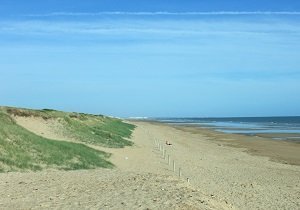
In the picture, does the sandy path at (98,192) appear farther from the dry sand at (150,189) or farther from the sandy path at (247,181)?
the sandy path at (247,181)

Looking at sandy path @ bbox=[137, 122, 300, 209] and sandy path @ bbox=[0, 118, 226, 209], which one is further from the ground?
sandy path @ bbox=[0, 118, 226, 209]

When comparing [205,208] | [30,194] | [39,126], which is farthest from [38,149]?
[39,126]

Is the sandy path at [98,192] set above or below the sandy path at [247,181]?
above

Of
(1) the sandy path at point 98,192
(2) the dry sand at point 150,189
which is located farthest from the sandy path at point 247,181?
(1) the sandy path at point 98,192

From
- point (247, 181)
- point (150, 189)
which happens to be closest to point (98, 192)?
point (150, 189)

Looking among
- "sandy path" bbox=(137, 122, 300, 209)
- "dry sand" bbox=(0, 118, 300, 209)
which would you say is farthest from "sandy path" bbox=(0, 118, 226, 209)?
"sandy path" bbox=(137, 122, 300, 209)

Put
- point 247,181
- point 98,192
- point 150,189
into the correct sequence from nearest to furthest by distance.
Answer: point 98,192 < point 150,189 < point 247,181

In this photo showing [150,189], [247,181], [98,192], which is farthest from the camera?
[247,181]

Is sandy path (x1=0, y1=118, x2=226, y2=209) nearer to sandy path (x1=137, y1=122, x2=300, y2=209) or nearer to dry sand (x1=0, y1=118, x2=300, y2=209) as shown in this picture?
dry sand (x1=0, y1=118, x2=300, y2=209)

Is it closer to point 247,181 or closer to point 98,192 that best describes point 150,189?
point 98,192

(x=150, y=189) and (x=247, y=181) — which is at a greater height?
(x=150, y=189)

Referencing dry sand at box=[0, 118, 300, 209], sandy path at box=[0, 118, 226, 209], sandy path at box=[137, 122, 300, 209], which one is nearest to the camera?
sandy path at box=[0, 118, 226, 209]

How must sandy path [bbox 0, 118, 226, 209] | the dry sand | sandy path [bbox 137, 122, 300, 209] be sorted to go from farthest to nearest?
sandy path [bbox 137, 122, 300, 209]
the dry sand
sandy path [bbox 0, 118, 226, 209]

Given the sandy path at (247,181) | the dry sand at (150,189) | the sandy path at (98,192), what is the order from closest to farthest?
the sandy path at (98,192), the dry sand at (150,189), the sandy path at (247,181)
